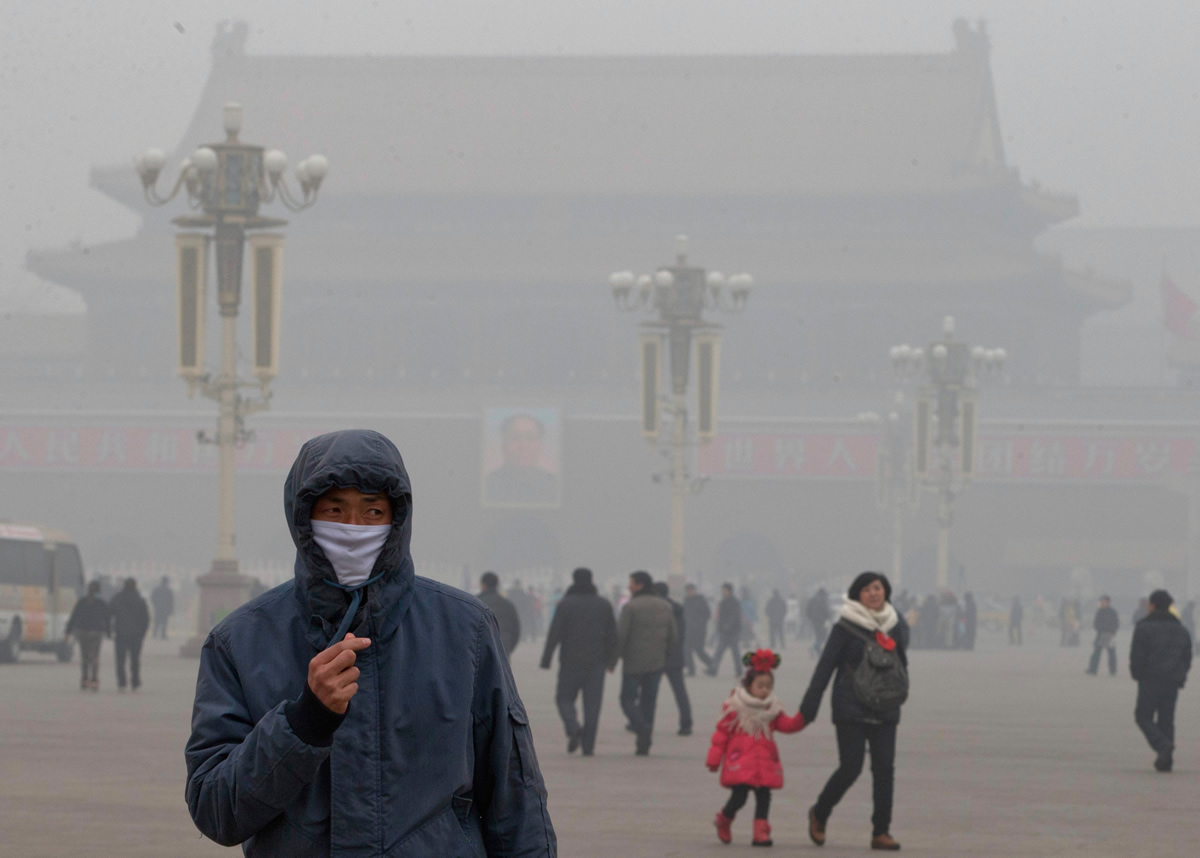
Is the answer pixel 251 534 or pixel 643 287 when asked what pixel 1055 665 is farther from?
pixel 251 534

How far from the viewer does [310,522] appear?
9.80 ft

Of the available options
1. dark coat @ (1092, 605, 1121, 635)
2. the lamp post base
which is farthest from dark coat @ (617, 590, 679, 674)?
dark coat @ (1092, 605, 1121, 635)

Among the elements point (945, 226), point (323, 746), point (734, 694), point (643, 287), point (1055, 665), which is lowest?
point (1055, 665)

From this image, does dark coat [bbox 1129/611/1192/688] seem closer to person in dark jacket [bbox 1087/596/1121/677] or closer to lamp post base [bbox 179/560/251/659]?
lamp post base [bbox 179/560/251/659]

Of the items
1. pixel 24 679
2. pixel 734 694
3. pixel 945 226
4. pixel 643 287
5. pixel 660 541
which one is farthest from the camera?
pixel 945 226

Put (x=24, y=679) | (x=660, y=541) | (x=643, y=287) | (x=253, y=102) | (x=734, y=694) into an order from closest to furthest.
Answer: (x=734, y=694), (x=24, y=679), (x=643, y=287), (x=660, y=541), (x=253, y=102)

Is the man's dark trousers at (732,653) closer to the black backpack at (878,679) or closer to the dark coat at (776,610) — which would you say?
the dark coat at (776,610)

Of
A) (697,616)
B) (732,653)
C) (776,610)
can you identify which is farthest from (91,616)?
(776,610)

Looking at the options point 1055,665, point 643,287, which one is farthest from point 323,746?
point 1055,665

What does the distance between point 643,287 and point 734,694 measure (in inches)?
675

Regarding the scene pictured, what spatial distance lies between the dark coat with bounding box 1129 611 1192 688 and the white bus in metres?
13.3

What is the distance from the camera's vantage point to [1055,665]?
26.4 meters

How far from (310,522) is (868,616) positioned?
18.3 ft

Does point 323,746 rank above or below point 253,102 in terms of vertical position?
below
